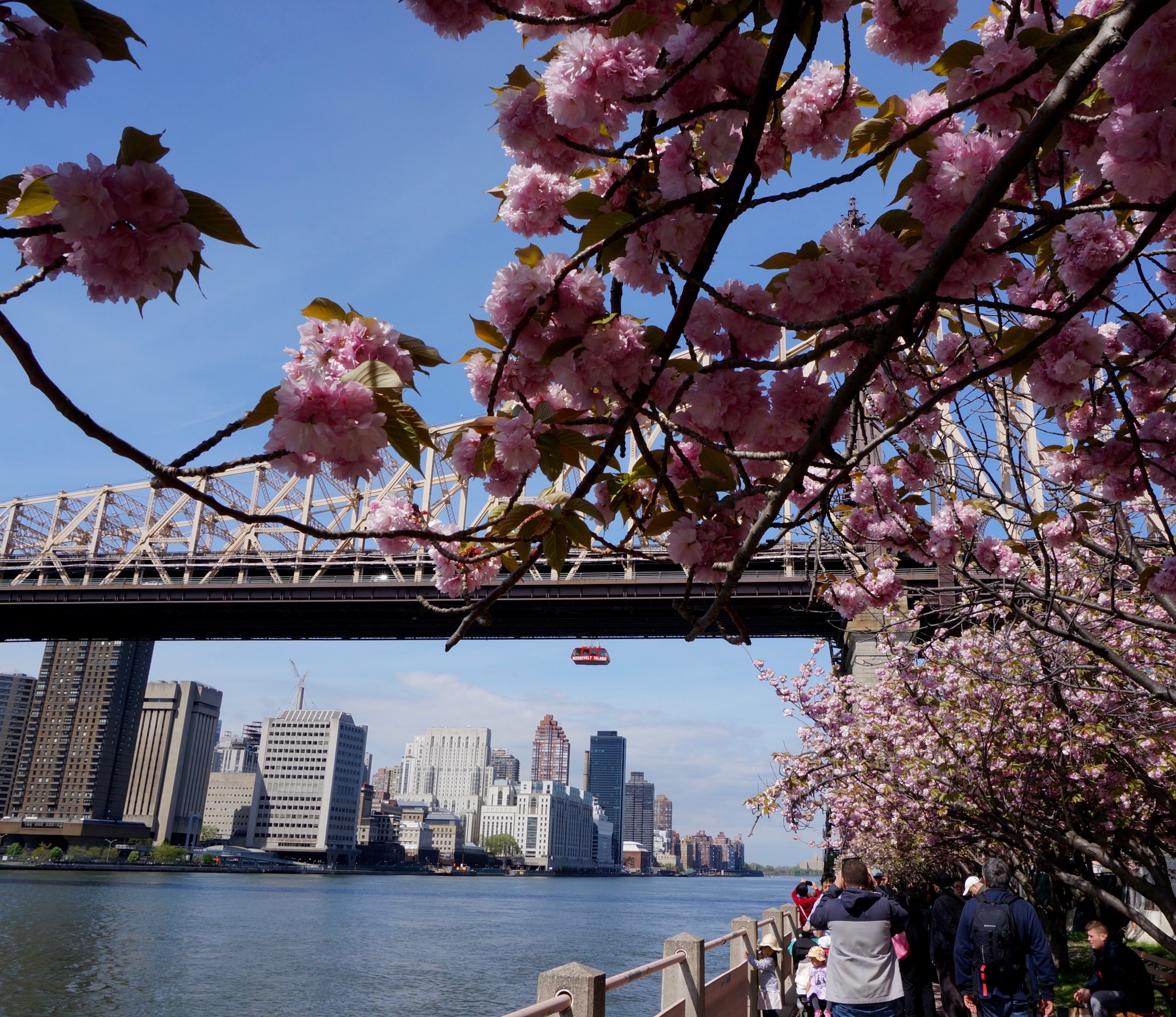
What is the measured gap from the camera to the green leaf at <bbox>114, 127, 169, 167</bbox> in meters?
1.19

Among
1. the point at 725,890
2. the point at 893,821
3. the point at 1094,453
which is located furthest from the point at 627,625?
the point at 725,890

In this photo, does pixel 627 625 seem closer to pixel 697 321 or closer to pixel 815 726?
pixel 815 726

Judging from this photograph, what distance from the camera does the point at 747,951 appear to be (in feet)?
21.1

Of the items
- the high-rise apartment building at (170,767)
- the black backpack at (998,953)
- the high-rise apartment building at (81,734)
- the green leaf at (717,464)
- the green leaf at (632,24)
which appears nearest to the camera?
the green leaf at (632,24)

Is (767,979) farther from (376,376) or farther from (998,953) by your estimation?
(376,376)

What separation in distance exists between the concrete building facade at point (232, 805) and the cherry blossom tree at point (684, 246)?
13004 centimetres

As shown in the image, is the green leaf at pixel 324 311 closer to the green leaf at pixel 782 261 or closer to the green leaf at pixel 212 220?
the green leaf at pixel 212 220

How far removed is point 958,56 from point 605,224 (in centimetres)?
89

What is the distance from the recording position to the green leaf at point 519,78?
187 centimetres

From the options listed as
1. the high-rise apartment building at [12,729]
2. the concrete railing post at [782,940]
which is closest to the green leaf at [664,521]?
the concrete railing post at [782,940]

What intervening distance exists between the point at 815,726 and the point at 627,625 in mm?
20838

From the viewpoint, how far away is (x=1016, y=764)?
744 centimetres

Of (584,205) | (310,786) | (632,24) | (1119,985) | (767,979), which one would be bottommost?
(767,979)

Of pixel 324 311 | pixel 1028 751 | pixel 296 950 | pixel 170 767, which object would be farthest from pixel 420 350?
pixel 170 767
